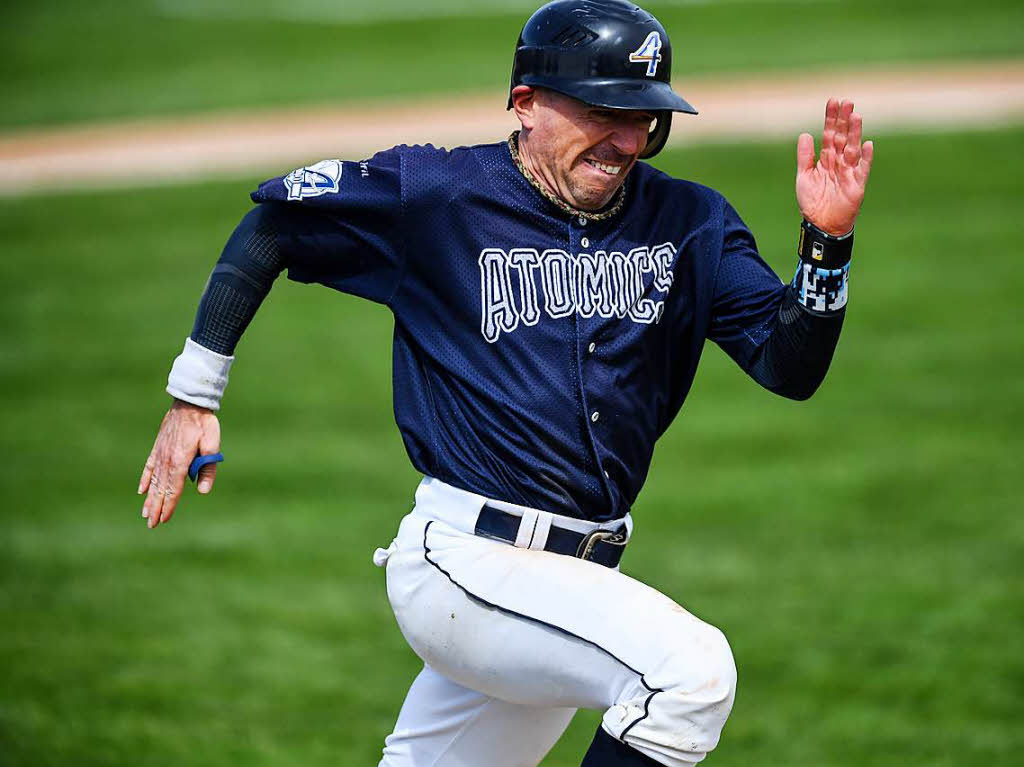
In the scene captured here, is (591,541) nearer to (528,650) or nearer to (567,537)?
(567,537)

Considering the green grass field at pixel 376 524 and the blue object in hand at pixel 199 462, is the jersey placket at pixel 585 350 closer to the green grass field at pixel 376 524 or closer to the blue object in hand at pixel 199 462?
the blue object in hand at pixel 199 462

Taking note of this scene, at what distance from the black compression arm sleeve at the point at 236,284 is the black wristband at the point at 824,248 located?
1.40 metres

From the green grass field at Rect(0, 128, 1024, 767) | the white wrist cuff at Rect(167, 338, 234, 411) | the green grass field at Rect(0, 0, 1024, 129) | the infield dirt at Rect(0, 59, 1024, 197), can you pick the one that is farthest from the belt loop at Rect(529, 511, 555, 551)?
the green grass field at Rect(0, 0, 1024, 129)

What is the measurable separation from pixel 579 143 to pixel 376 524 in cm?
658

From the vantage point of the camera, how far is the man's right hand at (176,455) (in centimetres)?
421

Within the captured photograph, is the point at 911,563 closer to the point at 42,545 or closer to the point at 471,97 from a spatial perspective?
the point at 42,545

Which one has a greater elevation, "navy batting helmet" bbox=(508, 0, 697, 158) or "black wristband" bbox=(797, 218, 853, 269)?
"navy batting helmet" bbox=(508, 0, 697, 158)

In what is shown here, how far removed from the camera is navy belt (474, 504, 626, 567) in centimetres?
414

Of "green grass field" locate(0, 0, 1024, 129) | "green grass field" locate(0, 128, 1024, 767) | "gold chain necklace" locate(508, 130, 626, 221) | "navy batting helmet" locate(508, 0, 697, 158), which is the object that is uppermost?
"green grass field" locate(0, 0, 1024, 129)

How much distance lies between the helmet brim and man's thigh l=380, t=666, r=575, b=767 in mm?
1639

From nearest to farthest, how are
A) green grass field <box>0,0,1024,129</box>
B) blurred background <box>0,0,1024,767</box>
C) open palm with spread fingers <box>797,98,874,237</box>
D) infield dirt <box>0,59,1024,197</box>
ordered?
open palm with spread fingers <box>797,98,874,237</box> < blurred background <box>0,0,1024,767</box> < infield dirt <box>0,59,1024,197</box> < green grass field <box>0,0,1024,129</box>

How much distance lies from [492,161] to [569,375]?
61 centimetres

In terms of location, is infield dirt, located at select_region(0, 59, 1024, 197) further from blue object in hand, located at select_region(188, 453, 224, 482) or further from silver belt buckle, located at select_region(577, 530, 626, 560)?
silver belt buckle, located at select_region(577, 530, 626, 560)

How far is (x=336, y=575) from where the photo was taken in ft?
31.5
